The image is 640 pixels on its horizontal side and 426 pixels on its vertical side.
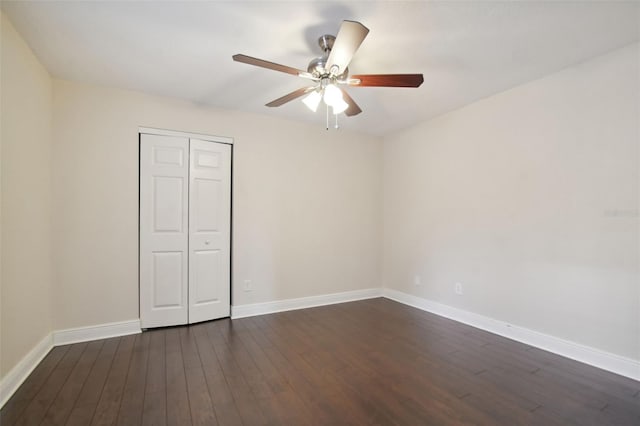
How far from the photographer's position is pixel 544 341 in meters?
2.62

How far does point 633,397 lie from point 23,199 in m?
4.54

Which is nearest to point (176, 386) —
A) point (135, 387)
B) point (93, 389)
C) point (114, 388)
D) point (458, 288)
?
point (135, 387)

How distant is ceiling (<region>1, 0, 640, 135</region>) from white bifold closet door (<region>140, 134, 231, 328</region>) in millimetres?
720

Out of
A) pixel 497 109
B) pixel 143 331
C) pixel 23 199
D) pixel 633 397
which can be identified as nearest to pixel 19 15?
pixel 23 199

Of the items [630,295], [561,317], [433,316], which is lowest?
[433,316]

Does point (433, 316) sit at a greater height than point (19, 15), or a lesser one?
lesser

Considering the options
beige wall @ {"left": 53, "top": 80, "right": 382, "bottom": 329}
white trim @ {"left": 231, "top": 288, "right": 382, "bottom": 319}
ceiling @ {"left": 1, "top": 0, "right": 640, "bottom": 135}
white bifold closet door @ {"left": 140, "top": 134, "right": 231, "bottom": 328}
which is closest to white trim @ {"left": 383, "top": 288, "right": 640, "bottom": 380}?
white trim @ {"left": 231, "top": 288, "right": 382, "bottom": 319}

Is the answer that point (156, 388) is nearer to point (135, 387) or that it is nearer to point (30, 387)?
point (135, 387)

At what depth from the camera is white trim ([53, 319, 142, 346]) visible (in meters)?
2.68

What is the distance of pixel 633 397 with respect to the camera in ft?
6.33

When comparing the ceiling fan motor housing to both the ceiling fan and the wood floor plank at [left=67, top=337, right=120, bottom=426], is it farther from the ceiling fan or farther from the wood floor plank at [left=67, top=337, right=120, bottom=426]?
the wood floor plank at [left=67, top=337, right=120, bottom=426]

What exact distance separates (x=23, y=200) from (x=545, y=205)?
4.34 meters

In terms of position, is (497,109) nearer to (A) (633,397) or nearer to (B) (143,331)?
(A) (633,397)

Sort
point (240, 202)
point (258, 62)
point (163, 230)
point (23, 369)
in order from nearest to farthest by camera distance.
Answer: point (258, 62)
point (23, 369)
point (163, 230)
point (240, 202)
